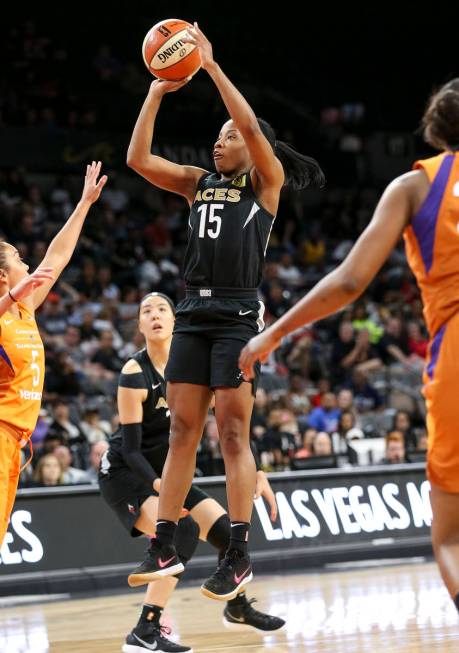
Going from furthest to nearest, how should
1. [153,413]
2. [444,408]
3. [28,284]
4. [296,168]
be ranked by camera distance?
[153,413] → [296,168] → [28,284] → [444,408]

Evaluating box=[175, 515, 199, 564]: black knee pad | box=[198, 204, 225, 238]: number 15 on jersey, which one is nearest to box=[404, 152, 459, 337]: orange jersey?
box=[198, 204, 225, 238]: number 15 on jersey

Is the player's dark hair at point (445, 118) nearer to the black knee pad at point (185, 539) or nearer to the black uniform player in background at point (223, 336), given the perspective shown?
the black uniform player in background at point (223, 336)

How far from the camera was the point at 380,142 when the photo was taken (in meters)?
23.4

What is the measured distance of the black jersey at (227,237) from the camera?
202 inches

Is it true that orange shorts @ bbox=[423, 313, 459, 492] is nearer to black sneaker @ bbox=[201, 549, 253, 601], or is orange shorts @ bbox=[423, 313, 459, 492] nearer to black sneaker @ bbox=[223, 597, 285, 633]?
black sneaker @ bbox=[201, 549, 253, 601]

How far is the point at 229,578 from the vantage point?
4984 mm

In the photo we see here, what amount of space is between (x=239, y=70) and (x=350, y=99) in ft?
9.29

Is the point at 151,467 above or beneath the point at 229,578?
above

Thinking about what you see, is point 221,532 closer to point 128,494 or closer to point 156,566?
point 128,494

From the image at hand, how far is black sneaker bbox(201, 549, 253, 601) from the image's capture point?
4922 millimetres

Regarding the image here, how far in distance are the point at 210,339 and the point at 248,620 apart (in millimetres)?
1622

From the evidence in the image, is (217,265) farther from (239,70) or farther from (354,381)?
(239,70)

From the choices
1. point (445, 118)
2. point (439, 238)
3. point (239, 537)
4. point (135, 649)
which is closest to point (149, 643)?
point (135, 649)

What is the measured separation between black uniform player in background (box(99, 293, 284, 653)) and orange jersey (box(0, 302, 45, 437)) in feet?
3.31
